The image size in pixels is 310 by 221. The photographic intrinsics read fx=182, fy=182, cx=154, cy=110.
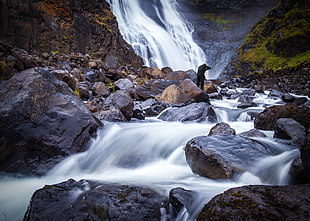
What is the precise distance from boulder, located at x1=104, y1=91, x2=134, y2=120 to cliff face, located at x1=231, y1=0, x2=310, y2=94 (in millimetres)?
16382

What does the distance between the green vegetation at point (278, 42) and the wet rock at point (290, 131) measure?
22.4m

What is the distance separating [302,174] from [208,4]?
59.7 m

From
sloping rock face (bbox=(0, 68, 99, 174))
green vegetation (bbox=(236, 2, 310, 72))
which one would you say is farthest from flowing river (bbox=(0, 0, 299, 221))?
green vegetation (bbox=(236, 2, 310, 72))

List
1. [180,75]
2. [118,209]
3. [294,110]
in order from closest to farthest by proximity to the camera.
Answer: [118,209], [294,110], [180,75]

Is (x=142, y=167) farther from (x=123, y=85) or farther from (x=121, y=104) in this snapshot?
(x=123, y=85)

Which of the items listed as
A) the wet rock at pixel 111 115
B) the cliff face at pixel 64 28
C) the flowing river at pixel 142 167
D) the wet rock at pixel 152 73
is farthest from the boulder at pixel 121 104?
the cliff face at pixel 64 28

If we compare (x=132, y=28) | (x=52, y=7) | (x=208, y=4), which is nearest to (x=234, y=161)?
(x=52, y=7)

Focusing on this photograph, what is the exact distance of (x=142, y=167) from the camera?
3225mm

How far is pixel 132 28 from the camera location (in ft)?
81.9

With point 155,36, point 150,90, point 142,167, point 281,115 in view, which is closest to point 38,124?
point 142,167

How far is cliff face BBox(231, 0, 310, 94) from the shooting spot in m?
21.0

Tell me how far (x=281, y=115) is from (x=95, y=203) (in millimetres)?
4488

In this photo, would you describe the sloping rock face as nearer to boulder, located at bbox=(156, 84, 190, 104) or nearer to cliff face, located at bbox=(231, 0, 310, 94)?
boulder, located at bbox=(156, 84, 190, 104)

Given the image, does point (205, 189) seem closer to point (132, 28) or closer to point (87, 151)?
point (87, 151)
